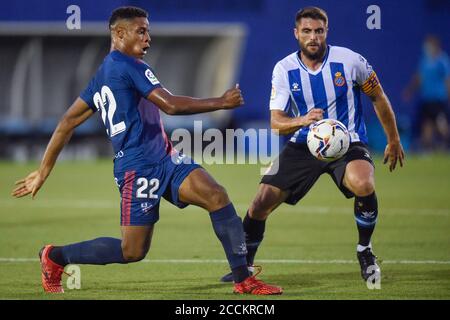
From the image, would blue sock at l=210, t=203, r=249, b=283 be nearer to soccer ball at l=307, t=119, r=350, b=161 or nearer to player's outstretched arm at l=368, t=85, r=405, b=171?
soccer ball at l=307, t=119, r=350, b=161

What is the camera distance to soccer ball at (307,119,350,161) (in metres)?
8.10

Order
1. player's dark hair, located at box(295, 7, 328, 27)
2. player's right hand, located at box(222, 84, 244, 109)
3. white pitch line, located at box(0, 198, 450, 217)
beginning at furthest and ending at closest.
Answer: white pitch line, located at box(0, 198, 450, 217), player's dark hair, located at box(295, 7, 328, 27), player's right hand, located at box(222, 84, 244, 109)

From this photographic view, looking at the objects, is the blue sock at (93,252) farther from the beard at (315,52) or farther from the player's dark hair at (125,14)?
the beard at (315,52)

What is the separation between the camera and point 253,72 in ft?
80.9

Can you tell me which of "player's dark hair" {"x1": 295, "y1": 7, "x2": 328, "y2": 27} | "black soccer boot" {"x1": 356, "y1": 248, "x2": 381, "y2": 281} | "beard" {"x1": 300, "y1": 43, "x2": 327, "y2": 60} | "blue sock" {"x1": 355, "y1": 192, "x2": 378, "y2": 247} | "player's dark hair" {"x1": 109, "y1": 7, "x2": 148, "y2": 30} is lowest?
"black soccer boot" {"x1": 356, "y1": 248, "x2": 381, "y2": 281}

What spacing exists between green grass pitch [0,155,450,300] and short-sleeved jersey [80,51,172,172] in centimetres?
108

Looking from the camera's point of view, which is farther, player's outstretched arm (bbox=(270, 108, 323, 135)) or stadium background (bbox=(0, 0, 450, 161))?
stadium background (bbox=(0, 0, 450, 161))

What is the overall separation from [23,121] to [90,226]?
11141mm

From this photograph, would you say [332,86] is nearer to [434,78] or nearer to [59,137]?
[59,137]

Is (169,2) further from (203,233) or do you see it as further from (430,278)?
(430,278)

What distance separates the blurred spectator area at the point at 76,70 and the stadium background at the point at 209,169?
0.03m

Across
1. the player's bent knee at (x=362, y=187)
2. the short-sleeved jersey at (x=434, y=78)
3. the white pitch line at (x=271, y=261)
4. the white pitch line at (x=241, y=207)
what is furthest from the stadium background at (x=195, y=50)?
the player's bent knee at (x=362, y=187)

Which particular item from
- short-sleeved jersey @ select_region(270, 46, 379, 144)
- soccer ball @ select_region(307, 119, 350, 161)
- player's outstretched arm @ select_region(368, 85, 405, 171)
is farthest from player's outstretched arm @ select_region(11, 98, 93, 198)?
player's outstretched arm @ select_region(368, 85, 405, 171)
